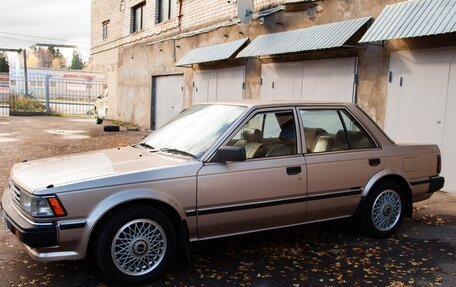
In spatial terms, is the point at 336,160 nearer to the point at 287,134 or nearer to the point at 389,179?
the point at 287,134

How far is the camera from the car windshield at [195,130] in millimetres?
4402

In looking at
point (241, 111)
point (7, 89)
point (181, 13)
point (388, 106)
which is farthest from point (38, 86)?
point (241, 111)

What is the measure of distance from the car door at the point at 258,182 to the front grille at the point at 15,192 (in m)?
1.57

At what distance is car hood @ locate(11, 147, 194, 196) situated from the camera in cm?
369

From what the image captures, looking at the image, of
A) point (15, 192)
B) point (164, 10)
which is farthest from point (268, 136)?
point (164, 10)

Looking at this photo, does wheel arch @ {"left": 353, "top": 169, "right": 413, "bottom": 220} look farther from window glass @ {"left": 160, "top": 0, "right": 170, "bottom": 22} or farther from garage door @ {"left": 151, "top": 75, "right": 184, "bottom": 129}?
window glass @ {"left": 160, "top": 0, "right": 170, "bottom": 22}

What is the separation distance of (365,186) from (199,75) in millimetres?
10495

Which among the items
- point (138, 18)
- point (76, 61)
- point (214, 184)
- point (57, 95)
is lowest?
point (214, 184)

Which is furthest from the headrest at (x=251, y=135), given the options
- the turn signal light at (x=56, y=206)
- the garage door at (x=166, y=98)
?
the garage door at (x=166, y=98)

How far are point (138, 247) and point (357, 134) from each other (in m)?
2.78

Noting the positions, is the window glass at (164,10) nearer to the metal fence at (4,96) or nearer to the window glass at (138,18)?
the window glass at (138,18)

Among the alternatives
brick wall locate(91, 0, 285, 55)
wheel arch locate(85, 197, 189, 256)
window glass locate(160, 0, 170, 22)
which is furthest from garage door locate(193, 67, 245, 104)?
Result: wheel arch locate(85, 197, 189, 256)

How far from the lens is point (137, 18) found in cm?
2291

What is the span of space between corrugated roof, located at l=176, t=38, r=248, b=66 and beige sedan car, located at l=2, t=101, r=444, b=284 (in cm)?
737
